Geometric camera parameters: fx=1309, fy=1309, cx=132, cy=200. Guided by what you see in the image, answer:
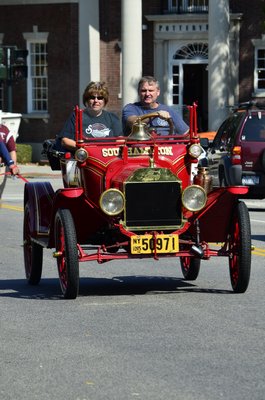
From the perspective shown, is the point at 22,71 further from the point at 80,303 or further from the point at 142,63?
the point at 80,303

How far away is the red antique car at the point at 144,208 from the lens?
10.9 meters

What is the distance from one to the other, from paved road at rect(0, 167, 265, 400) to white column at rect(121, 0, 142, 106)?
2623 centimetres

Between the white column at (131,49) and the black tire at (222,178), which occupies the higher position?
the white column at (131,49)

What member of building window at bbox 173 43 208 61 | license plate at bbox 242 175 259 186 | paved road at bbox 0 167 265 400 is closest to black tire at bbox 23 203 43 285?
paved road at bbox 0 167 265 400

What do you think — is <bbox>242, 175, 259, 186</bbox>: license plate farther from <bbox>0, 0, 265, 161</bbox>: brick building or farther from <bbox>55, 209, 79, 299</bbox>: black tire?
<bbox>0, 0, 265, 161</bbox>: brick building

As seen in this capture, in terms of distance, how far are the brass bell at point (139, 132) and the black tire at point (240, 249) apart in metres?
1.00

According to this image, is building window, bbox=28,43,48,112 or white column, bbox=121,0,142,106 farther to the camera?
building window, bbox=28,43,48,112

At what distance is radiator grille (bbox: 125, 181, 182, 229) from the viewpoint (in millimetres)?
10977

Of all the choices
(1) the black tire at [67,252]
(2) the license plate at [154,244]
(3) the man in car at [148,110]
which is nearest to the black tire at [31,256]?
(1) the black tire at [67,252]

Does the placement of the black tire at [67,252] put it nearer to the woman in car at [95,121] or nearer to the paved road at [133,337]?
the paved road at [133,337]

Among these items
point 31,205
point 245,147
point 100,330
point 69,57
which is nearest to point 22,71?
point 69,57

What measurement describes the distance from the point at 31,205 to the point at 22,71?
83.1 feet

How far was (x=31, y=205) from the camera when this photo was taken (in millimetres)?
12258

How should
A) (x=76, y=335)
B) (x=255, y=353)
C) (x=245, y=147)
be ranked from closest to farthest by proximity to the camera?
1. (x=255, y=353)
2. (x=76, y=335)
3. (x=245, y=147)
